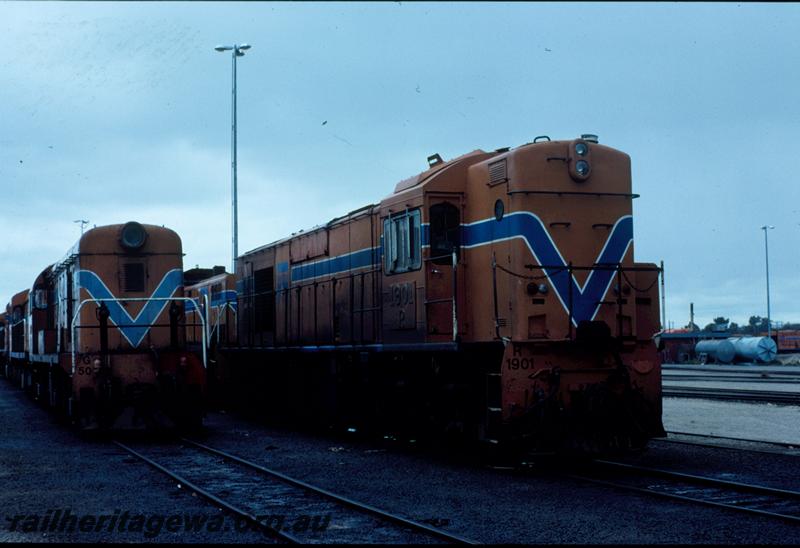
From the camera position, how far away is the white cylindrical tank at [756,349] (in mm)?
60344

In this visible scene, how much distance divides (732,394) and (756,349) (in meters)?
36.4

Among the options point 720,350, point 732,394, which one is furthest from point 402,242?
point 720,350

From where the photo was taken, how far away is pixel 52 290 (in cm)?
2111

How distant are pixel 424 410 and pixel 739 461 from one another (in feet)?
14.3

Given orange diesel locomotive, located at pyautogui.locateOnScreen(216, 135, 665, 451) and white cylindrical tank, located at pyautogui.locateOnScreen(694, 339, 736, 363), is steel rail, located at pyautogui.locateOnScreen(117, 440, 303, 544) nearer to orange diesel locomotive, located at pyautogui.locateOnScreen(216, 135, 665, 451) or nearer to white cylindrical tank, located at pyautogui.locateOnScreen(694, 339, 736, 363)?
orange diesel locomotive, located at pyautogui.locateOnScreen(216, 135, 665, 451)

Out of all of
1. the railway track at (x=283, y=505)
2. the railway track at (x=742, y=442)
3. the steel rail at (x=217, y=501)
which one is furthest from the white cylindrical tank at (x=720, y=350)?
the steel rail at (x=217, y=501)

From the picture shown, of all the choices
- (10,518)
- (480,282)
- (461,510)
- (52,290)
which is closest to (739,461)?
(480,282)

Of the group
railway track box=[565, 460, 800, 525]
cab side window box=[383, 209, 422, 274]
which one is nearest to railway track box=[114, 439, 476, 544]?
railway track box=[565, 460, 800, 525]

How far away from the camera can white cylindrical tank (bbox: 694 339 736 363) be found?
62656mm

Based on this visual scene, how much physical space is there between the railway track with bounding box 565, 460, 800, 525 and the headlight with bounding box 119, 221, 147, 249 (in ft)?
31.5

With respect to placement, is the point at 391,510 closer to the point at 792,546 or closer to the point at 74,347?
the point at 792,546

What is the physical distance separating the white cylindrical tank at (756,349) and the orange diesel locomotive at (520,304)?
169 ft

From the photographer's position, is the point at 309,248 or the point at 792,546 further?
the point at 309,248

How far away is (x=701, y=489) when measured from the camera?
1016cm
